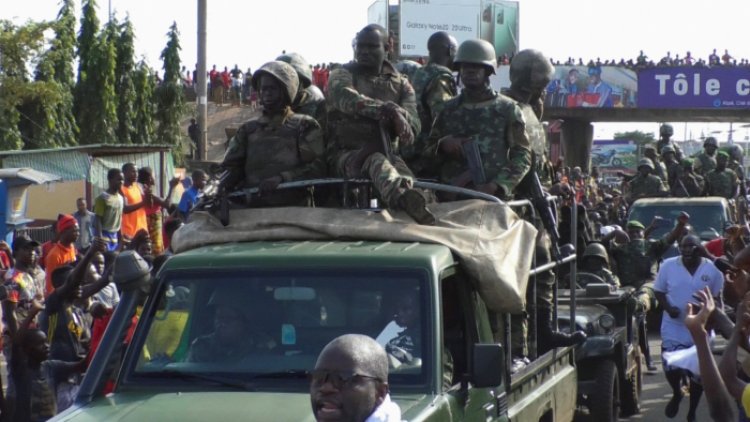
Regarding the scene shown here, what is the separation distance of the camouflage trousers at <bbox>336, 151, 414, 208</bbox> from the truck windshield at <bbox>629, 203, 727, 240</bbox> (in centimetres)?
1210

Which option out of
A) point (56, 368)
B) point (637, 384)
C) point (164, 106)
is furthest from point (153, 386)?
point (164, 106)

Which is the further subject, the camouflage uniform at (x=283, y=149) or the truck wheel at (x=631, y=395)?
the truck wheel at (x=631, y=395)

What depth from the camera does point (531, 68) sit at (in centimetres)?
1005

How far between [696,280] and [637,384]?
3.49 ft

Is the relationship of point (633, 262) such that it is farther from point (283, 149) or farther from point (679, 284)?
point (283, 149)

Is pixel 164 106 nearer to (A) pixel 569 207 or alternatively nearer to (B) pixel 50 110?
(B) pixel 50 110

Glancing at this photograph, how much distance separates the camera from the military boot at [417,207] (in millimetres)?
6910

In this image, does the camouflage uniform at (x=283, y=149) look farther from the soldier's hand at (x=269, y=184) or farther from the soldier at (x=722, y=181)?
the soldier at (x=722, y=181)

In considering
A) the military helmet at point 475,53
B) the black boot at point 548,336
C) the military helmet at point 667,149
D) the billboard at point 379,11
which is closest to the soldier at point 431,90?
the military helmet at point 475,53

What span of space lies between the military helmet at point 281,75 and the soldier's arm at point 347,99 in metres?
0.25

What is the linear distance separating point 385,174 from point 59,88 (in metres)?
21.0

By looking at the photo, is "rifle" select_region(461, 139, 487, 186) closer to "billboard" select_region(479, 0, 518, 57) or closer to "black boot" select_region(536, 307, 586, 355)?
"black boot" select_region(536, 307, 586, 355)

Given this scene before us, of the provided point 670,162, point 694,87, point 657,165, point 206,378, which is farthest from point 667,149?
point 694,87

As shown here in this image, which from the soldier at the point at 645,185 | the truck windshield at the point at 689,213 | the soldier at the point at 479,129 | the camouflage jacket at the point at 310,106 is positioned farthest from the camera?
the soldier at the point at 645,185
